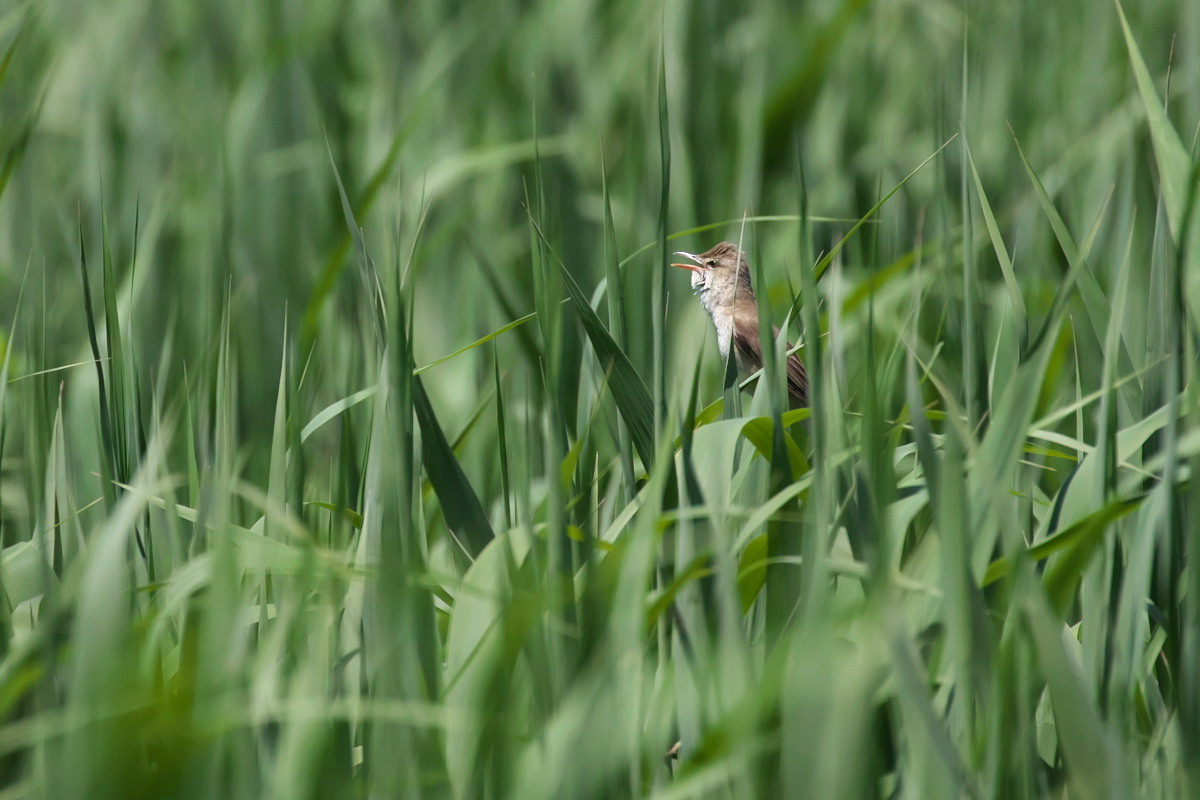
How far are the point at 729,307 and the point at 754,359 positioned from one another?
200mm

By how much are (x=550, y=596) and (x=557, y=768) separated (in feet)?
0.63

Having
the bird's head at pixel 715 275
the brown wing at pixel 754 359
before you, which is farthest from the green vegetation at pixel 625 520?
the brown wing at pixel 754 359

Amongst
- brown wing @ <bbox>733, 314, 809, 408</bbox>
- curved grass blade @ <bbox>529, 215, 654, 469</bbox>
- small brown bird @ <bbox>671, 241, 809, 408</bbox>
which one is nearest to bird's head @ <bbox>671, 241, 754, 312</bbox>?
small brown bird @ <bbox>671, 241, 809, 408</bbox>

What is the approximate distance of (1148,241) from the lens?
2.29 metres

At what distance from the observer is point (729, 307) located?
2.96 meters

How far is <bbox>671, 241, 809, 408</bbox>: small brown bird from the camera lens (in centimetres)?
280

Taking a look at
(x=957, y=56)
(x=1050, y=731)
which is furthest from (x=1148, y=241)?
(x=1050, y=731)

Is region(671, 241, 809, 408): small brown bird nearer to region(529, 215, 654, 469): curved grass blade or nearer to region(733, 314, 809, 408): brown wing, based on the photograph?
region(733, 314, 809, 408): brown wing

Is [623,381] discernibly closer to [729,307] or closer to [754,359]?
[729,307]

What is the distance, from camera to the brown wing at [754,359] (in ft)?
9.62

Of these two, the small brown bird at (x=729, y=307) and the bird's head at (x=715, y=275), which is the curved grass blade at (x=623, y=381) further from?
the bird's head at (x=715, y=275)

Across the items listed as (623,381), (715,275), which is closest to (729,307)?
(715,275)

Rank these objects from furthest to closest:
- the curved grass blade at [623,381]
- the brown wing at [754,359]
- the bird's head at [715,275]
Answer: the brown wing at [754,359], the bird's head at [715,275], the curved grass blade at [623,381]

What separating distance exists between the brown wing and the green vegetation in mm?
272
